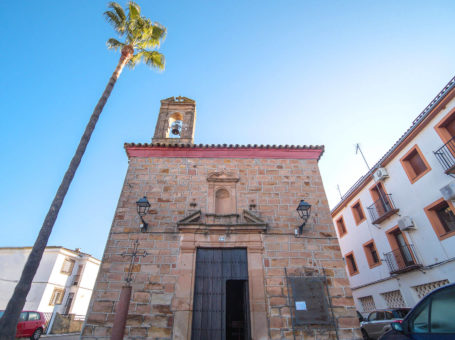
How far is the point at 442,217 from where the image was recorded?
937cm

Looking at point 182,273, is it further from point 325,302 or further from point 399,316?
point 399,316

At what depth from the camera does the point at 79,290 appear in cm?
1988

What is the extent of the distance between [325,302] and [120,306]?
4555mm

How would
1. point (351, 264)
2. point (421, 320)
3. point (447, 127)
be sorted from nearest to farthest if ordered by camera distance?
point (421, 320) < point (447, 127) < point (351, 264)

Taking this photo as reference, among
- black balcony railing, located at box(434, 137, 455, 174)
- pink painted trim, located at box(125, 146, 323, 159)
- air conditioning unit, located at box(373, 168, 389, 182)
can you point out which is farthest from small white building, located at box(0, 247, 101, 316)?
black balcony railing, located at box(434, 137, 455, 174)

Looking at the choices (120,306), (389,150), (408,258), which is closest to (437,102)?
(389,150)

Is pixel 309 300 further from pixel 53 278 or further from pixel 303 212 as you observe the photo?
pixel 53 278

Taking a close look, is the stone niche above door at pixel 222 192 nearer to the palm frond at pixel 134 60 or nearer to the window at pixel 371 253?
the palm frond at pixel 134 60

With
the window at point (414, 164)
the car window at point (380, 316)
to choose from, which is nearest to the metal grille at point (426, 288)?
the car window at point (380, 316)

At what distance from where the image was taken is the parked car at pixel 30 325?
32.0 ft

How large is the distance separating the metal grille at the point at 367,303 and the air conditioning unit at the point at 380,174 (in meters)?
6.16

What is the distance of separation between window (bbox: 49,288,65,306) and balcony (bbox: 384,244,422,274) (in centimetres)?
2145

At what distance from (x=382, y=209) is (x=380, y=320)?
545 centimetres

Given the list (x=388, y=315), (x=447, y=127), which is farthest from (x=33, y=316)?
(x=447, y=127)
